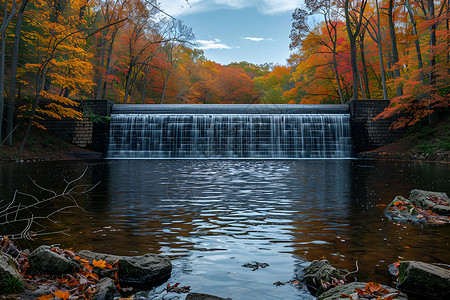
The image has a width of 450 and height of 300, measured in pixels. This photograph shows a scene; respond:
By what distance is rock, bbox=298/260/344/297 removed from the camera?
3.20 m

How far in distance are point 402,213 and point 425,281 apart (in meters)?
3.14

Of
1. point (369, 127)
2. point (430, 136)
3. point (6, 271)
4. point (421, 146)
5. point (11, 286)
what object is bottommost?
point (11, 286)

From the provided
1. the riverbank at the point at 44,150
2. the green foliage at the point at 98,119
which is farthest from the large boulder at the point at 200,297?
the green foliage at the point at 98,119

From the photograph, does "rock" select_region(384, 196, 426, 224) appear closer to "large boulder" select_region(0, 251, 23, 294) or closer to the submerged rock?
the submerged rock

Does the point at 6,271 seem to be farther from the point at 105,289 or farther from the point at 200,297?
the point at 200,297

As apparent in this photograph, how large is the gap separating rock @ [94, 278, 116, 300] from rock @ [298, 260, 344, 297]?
162 cm

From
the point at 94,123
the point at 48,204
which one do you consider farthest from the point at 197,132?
the point at 48,204

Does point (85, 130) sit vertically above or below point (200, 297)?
above

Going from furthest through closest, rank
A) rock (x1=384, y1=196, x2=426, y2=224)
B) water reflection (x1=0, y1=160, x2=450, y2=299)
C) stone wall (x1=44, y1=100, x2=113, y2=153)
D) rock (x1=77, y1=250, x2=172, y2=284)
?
stone wall (x1=44, y1=100, x2=113, y2=153) < rock (x1=384, y1=196, x2=426, y2=224) < water reflection (x1=0, y1=160, x2=450, y2=299) < rock (x1=77, y1=250, x2=172, y2=284)

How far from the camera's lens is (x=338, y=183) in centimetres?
1083

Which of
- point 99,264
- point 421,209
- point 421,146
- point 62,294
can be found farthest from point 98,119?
point 62,294

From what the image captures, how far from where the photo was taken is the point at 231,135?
2730 centimetres

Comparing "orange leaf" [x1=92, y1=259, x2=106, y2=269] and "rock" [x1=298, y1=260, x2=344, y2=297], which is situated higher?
"orange leaf" [x1=92, y1=259, x2=106, y2=269]

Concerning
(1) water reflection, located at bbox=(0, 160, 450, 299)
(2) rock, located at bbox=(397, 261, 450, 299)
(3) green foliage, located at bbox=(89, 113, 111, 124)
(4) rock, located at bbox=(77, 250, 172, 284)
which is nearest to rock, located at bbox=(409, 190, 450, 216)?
(1) water reflection, located at bbox=(0, 160, 450, 299)
